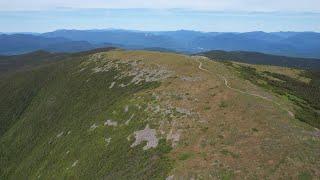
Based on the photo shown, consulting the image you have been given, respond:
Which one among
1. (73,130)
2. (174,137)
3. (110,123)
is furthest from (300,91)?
(73,130)

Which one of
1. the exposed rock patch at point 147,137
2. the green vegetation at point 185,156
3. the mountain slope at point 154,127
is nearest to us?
the mountain slope at point 154,127

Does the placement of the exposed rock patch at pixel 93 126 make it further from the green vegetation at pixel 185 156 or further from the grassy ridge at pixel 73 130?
the green vegetation at pixel 185 156

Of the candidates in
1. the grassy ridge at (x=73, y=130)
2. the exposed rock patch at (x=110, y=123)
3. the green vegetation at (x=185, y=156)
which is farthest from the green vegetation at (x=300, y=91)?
the exposed rock patch at (x=110, y=123)

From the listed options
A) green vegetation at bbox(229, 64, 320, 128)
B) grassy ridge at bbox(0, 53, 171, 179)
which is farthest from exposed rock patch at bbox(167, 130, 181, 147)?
green vegetation at bbox(229, 64, 320, 128)

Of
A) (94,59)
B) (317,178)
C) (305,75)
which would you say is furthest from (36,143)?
(305,75)

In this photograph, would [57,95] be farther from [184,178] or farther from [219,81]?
[184,178]
